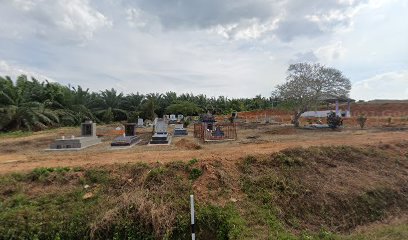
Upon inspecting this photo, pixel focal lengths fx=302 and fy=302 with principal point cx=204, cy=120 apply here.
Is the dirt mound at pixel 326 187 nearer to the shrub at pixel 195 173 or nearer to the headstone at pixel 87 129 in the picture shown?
the shrub at pixel 195 173

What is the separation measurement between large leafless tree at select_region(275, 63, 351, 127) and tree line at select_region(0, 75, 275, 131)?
472 inches

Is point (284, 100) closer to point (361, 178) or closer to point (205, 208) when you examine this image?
point (361, 178)

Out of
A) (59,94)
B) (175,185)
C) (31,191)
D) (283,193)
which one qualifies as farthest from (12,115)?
(283,193)

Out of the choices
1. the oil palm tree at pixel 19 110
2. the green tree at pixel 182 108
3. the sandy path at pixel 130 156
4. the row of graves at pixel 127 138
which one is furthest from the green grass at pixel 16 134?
the green tree at pixel 182 108

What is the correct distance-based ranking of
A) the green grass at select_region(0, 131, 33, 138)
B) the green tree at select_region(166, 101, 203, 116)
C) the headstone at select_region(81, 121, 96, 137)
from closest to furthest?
the headstone at select_region(81, 121, 96, 137) → the green grass at select_region(0, 131, 33, 138) → the green tree at select_region(166, 101, 203, 116)

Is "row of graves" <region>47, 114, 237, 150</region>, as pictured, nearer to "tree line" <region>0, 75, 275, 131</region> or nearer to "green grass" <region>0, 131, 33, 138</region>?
"green grass" <region>0, 131, 33, 138</region>

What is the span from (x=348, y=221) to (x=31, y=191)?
24.6 ft

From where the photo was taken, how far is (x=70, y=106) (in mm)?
31719

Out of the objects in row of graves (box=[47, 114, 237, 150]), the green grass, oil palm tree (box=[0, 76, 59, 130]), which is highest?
oil palm tree (box=[0, 76, 59, 130])

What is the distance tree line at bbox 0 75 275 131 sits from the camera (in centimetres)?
2409

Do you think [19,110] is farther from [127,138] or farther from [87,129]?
[127,138]

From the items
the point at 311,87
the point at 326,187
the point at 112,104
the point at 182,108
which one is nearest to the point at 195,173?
the point at 326,187

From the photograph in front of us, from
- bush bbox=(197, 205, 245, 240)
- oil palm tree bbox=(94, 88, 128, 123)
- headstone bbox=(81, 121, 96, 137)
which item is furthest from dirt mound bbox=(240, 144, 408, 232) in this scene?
oil palm tree bbox=(94, 88, 128, 123)

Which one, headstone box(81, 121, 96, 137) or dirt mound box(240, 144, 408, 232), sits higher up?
headstone box(81, 121, 96, 137)
